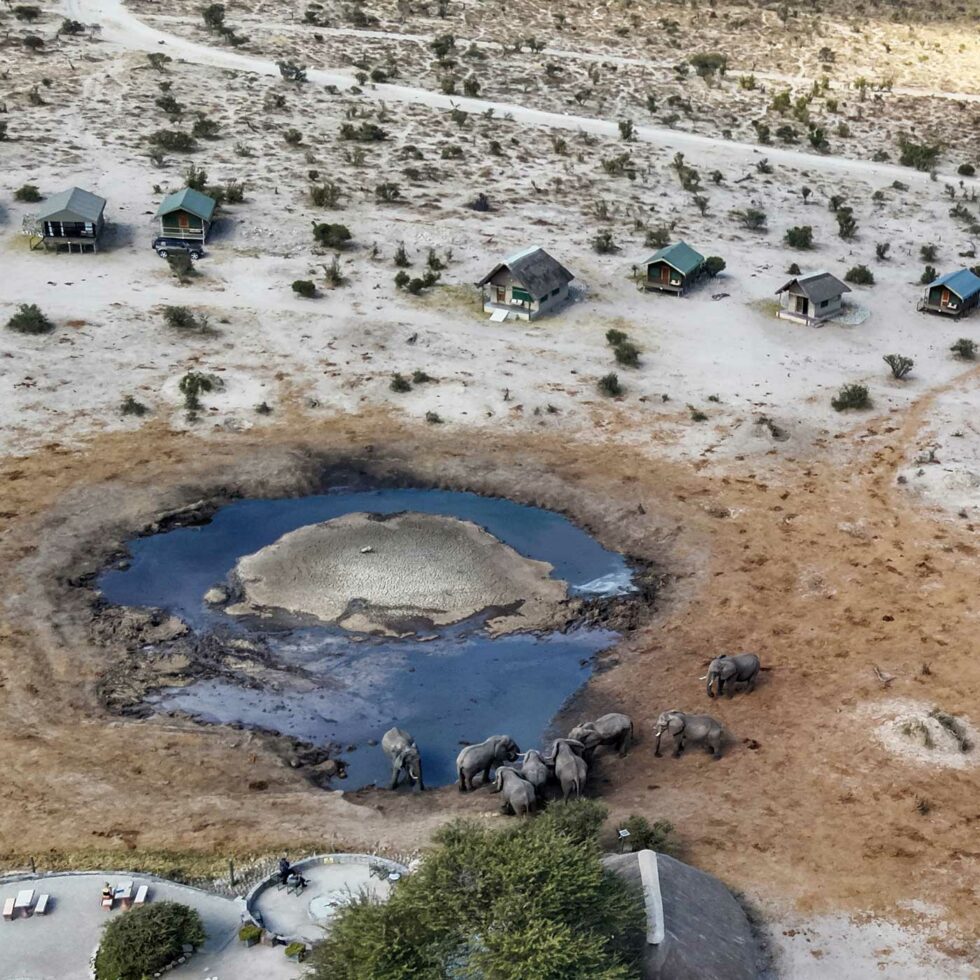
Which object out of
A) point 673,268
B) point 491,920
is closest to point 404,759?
point 491,920

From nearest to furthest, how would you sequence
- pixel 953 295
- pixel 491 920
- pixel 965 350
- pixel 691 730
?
1. pixel 491 920
2. pixel 691 730
3. pixel 965 350
4. pixel 953 295

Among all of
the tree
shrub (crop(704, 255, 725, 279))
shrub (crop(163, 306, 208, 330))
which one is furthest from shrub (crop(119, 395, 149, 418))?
the tree

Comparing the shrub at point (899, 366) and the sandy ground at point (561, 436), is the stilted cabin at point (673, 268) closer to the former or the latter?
the sandy ground at point (561, 436)

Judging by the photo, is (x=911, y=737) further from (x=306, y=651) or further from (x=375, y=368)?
(x=375, y=368)

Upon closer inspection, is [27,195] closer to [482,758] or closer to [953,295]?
[482,758]

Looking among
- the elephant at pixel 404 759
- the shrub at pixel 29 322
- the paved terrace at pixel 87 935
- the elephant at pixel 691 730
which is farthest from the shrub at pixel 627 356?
the paved terrace at pixel 87 935

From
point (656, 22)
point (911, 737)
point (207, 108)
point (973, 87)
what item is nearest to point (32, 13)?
point (207, 108)
